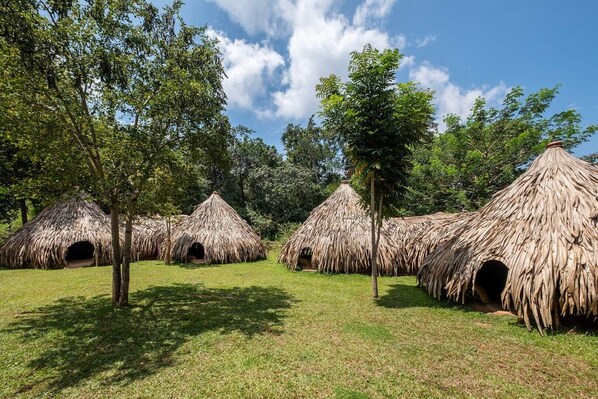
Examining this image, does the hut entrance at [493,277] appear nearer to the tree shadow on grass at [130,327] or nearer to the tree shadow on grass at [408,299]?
the tree shadow on grass at [408,299]

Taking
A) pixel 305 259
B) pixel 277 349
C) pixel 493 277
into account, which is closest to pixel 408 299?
pixel 493 277

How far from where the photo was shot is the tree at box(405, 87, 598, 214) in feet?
60.8

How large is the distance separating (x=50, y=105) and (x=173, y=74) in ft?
9.11

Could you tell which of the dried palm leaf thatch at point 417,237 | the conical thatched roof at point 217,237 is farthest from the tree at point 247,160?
the dried palm leaf thatch at point 417,237

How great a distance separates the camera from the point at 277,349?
5.16 meters

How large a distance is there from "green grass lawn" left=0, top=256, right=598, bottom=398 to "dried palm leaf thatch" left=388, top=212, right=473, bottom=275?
3678 millimetres

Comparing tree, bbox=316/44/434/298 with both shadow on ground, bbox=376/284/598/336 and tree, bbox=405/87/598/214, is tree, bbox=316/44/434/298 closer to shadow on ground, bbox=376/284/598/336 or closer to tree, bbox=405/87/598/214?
shadow on ground, bbox=376/284/598/336

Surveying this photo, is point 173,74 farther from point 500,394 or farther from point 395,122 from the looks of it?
point 500,394

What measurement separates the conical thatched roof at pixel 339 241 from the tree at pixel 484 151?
336 inches

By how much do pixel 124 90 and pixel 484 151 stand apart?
21.7 metres

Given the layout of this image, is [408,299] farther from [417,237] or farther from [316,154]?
[316,154]

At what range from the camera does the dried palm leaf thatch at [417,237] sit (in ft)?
38.3

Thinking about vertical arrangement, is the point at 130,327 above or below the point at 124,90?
below

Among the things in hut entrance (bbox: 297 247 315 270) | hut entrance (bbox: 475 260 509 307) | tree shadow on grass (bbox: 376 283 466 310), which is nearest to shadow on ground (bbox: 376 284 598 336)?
tree shadow on grass (bbox: 376 283 466 310)
